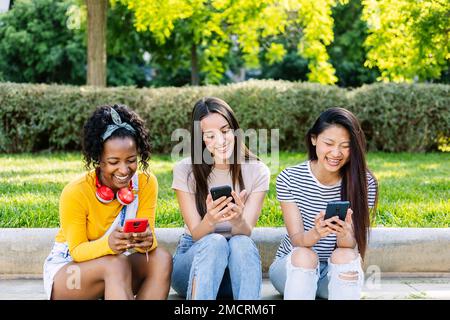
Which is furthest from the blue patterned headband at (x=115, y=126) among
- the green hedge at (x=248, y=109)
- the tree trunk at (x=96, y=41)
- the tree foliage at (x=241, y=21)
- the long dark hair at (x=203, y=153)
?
the tree foliage at (x=241, y=21)

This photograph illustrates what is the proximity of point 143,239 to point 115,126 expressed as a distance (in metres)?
0.65

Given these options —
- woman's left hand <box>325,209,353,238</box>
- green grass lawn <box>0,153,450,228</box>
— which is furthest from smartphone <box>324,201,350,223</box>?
green grass lawn <box>0,153,450,228</box>

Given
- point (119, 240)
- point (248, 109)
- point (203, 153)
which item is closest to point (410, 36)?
point (248, 109)

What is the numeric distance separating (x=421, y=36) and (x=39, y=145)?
6270 millimetres

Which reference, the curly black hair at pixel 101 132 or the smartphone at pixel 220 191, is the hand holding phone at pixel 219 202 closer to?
the smartphone at pixel 220 191

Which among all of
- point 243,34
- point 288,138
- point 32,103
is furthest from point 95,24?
point 243,34

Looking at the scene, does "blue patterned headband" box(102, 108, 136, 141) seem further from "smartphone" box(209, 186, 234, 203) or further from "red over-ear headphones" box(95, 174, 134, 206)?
"smartphone" box(209, 186, 234, 203)

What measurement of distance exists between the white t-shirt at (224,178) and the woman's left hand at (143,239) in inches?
20.5

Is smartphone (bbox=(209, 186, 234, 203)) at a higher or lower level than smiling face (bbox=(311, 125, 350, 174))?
lower

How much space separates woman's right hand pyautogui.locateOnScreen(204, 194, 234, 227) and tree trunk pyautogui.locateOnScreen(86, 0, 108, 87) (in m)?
9.10

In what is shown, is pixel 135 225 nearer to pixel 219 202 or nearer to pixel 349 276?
pixel 219 202

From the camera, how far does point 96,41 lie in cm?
1249

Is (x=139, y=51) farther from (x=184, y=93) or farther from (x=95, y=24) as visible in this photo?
(x=184, y=93)

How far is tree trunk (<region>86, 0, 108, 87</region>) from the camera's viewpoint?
491 inches
